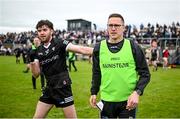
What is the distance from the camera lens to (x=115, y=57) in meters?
4.52

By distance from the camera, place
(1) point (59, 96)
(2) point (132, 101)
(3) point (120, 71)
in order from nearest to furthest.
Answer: (2) point (132, 101) → (3) point (120, 71) → (1) point (59, 96)

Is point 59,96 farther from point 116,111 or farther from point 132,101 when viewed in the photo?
point 132,101

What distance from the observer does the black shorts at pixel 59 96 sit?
5.56 m

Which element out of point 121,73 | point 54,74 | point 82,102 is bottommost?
point 82,102

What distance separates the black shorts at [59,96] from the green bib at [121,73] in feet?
3.82

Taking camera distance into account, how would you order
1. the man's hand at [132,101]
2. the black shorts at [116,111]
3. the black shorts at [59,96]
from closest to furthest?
the man's hand at [132,101] → the black shorts at [116,111] → the black shorts at [59,96]

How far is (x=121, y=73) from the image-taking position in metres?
4.50

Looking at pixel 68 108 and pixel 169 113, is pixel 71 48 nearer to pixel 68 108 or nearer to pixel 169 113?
pixel 68 108

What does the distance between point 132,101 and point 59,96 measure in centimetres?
161

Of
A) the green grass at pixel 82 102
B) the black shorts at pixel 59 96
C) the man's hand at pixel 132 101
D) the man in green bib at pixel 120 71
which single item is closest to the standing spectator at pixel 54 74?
the black shorts at pixel 59 96

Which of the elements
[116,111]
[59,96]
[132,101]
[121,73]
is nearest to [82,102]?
[59,96]

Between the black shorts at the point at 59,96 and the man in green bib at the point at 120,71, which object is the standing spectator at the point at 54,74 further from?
the man in green bib at the point at 120,71

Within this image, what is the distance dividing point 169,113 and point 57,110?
3.01m

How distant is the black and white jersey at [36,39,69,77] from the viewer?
5590 mm
